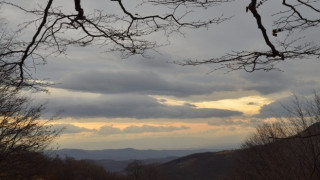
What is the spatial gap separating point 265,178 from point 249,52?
41.6m

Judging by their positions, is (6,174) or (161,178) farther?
(161,178)

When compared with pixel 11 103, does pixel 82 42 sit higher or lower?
lower

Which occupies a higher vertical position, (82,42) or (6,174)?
(82,42)

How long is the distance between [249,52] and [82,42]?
2.58 m

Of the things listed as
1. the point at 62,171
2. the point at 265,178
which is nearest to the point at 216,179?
the point at 62,171

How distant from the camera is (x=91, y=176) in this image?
3184 inches

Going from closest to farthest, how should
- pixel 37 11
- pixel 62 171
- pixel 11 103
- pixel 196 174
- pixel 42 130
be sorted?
pixel 37 11, pixel 11 103, pixel 42 130, pixel 62 171, pixel 196 174

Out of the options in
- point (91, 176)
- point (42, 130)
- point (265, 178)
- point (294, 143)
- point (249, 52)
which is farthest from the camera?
point (91, 176)

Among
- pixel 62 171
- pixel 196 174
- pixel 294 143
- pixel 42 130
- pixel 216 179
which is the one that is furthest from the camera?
pixel 196 174

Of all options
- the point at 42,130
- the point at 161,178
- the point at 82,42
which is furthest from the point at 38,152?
the point at 161,178

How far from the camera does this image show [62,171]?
73812 mm

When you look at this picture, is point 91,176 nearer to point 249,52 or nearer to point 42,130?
point 42,130

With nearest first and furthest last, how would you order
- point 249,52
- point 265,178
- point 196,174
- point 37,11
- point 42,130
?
point 249,52, point 37,11, point 42,130, point 265,178, point 196,174

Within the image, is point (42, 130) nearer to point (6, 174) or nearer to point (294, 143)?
point (6, 174)
